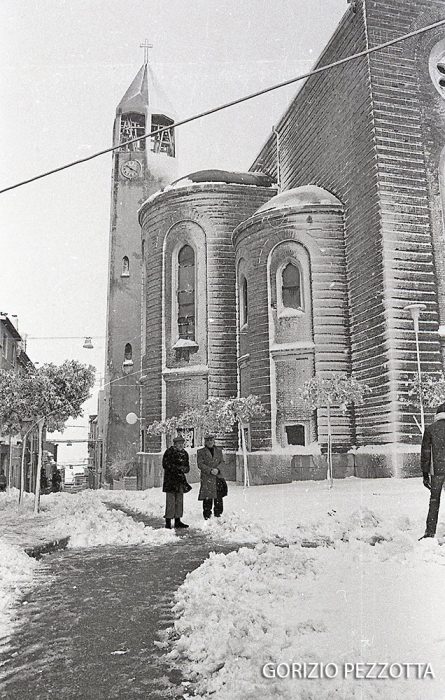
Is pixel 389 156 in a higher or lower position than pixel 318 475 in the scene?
higher

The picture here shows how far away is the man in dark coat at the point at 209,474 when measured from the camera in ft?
14.6

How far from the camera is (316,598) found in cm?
235

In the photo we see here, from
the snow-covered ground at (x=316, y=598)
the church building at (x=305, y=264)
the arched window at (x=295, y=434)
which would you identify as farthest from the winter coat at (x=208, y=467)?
the arched window at (x=295, y=434)

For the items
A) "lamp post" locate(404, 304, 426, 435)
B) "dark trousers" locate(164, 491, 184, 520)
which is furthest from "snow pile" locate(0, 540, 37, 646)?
"lamp post" locate(404, 304, 426, 435)

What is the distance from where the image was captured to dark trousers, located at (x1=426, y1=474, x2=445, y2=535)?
2.92 meters

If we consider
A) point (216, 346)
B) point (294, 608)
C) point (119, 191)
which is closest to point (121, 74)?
point (119, 191)

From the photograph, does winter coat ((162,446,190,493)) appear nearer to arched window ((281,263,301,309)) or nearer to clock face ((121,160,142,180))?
arched window ((281,263,301,309))

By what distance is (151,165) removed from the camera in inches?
211

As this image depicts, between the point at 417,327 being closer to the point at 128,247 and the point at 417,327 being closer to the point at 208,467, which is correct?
the point at 208,467

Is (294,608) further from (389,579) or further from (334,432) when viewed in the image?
(334,432)

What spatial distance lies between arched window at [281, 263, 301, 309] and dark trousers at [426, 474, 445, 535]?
3.02 m

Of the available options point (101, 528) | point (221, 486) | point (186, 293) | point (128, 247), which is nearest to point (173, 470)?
point (221, 486)

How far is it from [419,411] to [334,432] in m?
0.74

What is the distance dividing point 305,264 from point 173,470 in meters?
2.29
